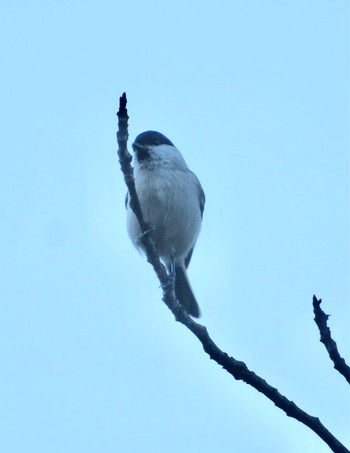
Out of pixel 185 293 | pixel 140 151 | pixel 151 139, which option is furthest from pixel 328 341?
pixel 151 139

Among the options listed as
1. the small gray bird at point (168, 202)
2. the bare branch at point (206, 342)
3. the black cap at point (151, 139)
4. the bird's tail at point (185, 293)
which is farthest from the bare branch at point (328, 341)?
the black cap at point (151, 139)

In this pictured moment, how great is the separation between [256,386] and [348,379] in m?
0.46

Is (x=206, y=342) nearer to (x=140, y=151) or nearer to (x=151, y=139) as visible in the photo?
(x=140, y=151)

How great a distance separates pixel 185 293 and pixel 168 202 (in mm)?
1093

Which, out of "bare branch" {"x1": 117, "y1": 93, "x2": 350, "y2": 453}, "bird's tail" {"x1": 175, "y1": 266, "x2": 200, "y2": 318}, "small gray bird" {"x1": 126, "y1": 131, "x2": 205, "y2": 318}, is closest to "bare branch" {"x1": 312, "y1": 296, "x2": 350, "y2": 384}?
"bare branch" {"x1": 117, "y1": 93, "x2": 350, "y2": 453}

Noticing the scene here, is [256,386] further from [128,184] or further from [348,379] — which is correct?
[128,184]

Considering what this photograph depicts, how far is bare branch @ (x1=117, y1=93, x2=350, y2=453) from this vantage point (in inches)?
104

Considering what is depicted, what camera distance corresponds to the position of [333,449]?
8.25 feet

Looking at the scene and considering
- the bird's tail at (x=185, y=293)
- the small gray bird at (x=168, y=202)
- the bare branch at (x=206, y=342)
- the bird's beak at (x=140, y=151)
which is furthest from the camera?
the bird's tail at (x=185, y=293)

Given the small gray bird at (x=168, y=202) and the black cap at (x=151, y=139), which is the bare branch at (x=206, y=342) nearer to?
the small gray bird at (x=168, y=202)

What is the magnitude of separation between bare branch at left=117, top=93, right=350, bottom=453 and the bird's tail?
6.97 ft

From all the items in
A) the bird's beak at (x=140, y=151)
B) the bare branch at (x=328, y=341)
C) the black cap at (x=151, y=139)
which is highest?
the black cap at (x=151, y=139)

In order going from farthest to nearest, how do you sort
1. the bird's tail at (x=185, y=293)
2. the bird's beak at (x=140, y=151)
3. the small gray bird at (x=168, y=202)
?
the bird's tail at (x=185, y=293), the bird's beak at (x=140, y=151), the small gray bird at (x=168, y=202)

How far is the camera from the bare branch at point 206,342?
2641 millimetres
